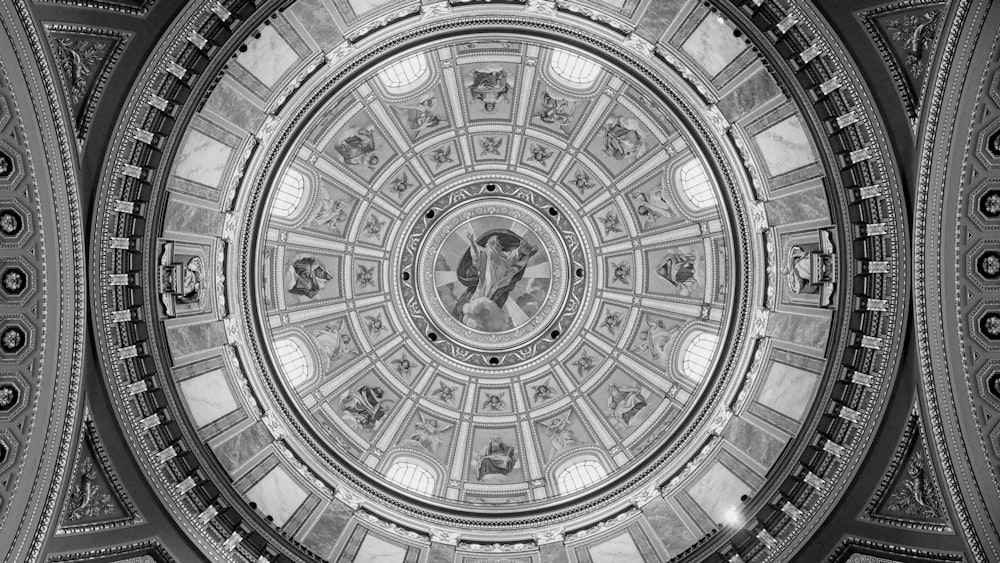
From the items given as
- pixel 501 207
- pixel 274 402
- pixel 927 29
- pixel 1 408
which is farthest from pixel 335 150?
pixel 927 29

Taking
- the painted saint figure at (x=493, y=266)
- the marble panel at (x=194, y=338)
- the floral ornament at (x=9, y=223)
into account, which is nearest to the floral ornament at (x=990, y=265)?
the painted saint figure at (x=493, y=266)

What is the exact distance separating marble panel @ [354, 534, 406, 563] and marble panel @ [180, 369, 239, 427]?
6.45m

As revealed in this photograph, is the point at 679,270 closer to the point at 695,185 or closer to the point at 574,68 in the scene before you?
the point at 695,185

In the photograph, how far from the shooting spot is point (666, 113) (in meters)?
25.2

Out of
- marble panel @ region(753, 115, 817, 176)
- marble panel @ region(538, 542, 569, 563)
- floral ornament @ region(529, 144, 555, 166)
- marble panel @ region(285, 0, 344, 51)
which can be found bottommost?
marble panel @ region(538, 542, 569, 563)

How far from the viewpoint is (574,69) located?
2719 centimetres

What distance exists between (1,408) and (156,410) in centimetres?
370

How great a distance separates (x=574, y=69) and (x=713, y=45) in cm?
794

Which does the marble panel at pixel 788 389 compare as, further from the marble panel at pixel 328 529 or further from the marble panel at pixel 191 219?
the marble panel at pixel 191 219

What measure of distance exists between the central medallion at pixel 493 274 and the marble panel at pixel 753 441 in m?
9.80

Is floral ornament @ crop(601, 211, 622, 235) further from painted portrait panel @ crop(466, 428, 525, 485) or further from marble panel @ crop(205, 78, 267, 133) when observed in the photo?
marble panel @ crop(205, 78, 267, 133)

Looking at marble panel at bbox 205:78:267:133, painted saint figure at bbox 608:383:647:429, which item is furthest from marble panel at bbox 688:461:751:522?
marble panel at bbox 205:78:267:133

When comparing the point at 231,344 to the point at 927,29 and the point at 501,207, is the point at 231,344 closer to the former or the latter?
the point at 501,207

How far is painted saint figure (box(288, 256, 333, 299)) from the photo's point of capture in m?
28.4
